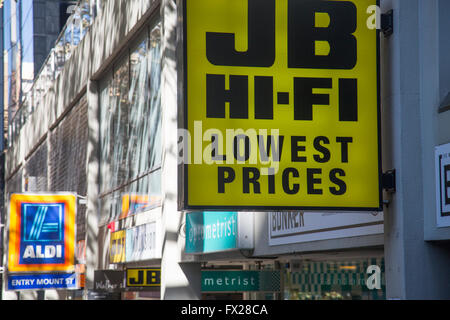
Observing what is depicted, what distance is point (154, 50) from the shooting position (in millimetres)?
17047

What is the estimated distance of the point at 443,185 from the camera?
726 cm

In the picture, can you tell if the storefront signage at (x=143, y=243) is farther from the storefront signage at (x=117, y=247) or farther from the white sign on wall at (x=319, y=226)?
the white sign on wall at (x=319, y=226)

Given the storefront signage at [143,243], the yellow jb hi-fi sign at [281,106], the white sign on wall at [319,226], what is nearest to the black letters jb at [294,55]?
the yellow jb hi-fi sign at [281,106]

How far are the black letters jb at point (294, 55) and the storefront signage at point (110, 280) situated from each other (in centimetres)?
978

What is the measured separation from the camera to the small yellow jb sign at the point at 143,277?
15523mm

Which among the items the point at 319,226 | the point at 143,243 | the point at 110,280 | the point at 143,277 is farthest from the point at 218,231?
the point at 110,280

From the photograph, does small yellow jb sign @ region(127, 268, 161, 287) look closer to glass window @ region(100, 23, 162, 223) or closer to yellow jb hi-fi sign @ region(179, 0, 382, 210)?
glass window @ region(100, 23, 162, 223)

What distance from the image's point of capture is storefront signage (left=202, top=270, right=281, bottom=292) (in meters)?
14.1

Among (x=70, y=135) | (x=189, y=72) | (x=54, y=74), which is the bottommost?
(x=189, y=72)

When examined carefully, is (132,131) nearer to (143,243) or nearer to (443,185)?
(143,243)

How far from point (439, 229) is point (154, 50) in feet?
34.9

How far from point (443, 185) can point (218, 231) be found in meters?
6.65
